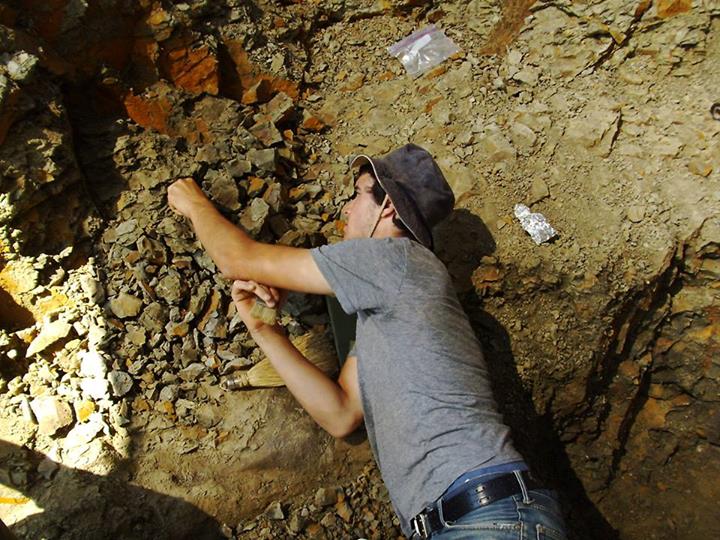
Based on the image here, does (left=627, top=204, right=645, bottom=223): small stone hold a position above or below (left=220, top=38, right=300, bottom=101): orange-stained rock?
below

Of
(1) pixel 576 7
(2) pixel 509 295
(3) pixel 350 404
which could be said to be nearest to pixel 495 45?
(1) pixel 576 7

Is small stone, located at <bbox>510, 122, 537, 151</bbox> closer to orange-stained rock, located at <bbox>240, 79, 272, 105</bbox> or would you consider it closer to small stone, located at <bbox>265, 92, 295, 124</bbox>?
small stone, located at <bbox>265, 92, 295, 124</bbox>

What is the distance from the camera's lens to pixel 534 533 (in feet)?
5.65

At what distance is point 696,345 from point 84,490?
293cm

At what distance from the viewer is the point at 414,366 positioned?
6.22 ft

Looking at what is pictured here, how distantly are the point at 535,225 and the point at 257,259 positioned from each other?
1.46m

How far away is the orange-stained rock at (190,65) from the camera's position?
272 cm

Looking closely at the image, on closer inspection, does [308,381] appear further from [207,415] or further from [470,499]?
[470,499]

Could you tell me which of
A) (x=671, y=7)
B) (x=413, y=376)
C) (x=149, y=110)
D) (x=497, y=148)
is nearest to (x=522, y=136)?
(x=497, y=148)

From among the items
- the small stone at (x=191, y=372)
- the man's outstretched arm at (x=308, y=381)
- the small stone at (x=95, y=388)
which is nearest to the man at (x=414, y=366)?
the man's outstretched arm at (x=308, y=381)

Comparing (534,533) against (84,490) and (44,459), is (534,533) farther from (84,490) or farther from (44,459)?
(44,459)

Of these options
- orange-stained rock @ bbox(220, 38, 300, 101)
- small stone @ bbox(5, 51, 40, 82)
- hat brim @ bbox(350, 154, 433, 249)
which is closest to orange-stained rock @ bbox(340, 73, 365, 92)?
orange-stained rock @ bbox(220, 38, 300, 101)

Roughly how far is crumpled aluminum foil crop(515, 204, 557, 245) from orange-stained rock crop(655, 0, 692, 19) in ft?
4.13

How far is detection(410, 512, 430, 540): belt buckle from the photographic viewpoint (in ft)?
5.95
